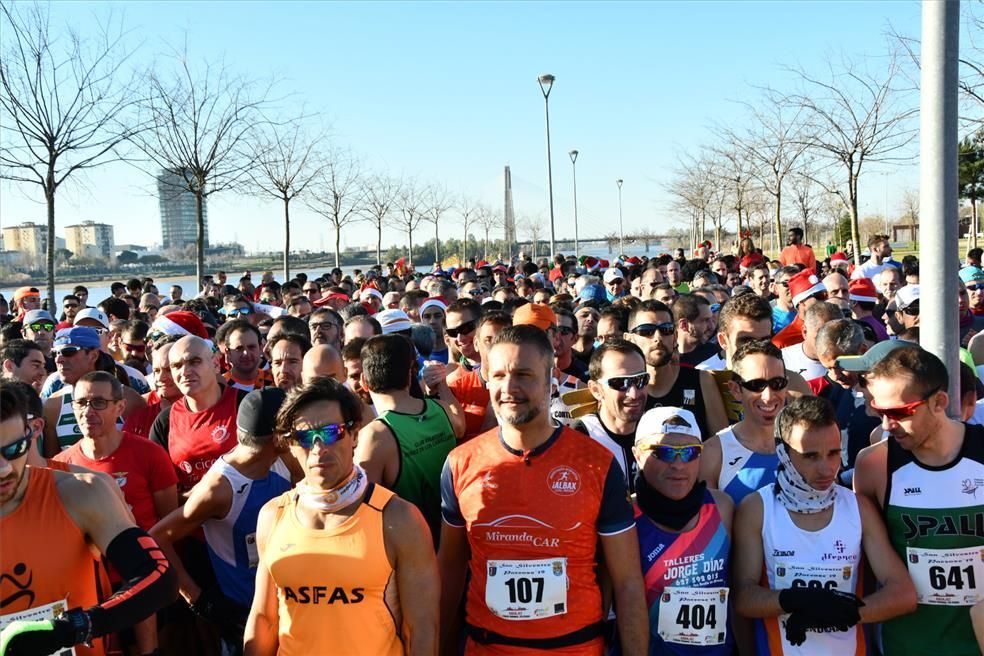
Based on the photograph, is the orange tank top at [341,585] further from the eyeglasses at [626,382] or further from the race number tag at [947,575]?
the race number tag at [947,575]

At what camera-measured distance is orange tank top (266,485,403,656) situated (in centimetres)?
292

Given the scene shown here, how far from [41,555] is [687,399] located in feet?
11.6

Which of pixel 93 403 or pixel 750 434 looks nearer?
pixel 750 434

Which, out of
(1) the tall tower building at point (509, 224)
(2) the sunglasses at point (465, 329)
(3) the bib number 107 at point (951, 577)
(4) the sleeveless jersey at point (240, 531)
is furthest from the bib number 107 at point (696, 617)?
(1) the tall tower building at point (509, 224)

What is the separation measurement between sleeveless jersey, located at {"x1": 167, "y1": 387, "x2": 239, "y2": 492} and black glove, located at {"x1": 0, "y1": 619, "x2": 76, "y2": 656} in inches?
83.2

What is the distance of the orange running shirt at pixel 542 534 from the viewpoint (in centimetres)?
308

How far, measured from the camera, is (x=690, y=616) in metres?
3.27

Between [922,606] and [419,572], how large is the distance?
83.1 inches

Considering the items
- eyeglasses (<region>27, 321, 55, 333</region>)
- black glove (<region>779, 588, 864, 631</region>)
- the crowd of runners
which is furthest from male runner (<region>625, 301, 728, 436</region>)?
eyeglasses (<region>27, 321, 55, 333</region>)

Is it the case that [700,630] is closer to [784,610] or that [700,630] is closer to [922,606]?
[784,610]

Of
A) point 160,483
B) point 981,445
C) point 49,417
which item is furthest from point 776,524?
point 49,417

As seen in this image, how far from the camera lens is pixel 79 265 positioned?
148 ft

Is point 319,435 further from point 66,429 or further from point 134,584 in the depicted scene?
point 66,429


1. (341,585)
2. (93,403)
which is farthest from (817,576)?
(93,403)
